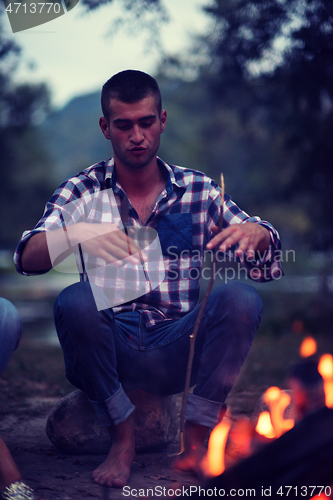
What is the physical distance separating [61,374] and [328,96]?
4.67m

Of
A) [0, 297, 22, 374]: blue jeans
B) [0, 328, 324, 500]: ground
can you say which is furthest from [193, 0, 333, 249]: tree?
[0, 297, 22, 374]: blue jeans

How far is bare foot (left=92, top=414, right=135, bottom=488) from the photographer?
2084 mm

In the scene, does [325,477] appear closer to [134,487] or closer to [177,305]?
[134,487]

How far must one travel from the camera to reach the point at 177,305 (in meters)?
2.54

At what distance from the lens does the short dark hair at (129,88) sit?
101 inches

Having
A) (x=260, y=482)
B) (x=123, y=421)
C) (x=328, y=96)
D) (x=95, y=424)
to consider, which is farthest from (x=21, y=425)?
(x=328, y=96)

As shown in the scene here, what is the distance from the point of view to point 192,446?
2254mm

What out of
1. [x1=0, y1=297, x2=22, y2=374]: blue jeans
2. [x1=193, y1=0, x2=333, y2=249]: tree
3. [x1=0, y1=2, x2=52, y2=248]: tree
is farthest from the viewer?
[x1=0, y1=2, x2=52, y2=248]: tree

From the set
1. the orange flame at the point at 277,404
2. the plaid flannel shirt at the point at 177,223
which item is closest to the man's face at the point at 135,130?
the plaid flannel shirt at the point at 177,223

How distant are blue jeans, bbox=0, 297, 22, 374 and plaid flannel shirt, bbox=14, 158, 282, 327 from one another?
1.82ft

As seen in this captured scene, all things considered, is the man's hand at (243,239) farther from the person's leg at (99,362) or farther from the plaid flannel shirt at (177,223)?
the person's leg at (99,362)

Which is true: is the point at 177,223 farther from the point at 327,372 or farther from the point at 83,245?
the point at 327,372

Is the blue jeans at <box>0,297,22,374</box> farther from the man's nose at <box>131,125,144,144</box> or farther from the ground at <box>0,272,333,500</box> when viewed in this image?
the man's nose at <box>131,125,144,144</box>

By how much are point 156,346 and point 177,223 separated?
0.65 m
